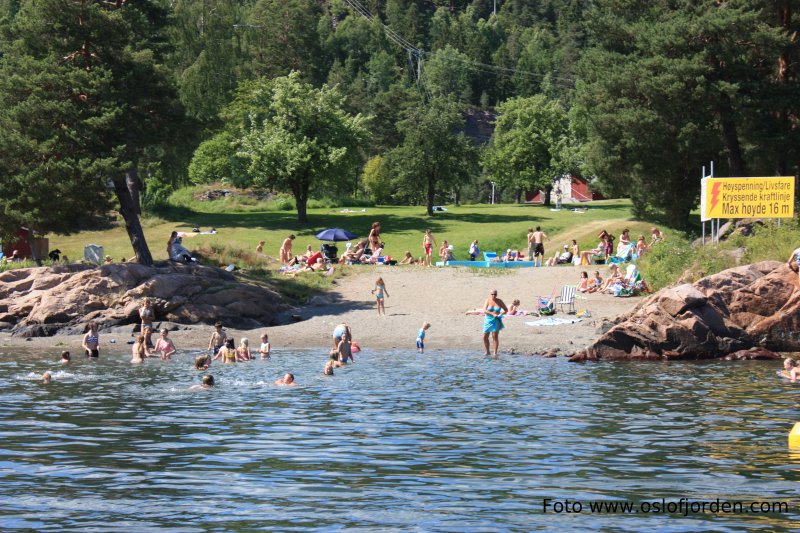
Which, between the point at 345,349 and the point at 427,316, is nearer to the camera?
the point at 345,349

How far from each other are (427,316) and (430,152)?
3549cm

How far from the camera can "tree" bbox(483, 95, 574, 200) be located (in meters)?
81.4

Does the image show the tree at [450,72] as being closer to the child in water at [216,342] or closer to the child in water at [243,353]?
the child in water at [216,342]

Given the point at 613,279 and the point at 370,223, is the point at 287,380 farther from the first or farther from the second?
the point at 370,223

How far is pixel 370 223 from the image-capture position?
2494 inches

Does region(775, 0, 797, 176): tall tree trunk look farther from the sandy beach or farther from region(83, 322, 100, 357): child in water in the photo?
region(83, 322, 100, 357): child in water

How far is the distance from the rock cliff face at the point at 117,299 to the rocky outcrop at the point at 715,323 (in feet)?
43.1

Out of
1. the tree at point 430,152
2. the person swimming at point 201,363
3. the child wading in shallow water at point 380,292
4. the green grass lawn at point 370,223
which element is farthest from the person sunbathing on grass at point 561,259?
the tree at point 430,152

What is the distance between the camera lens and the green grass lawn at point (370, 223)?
177 feet

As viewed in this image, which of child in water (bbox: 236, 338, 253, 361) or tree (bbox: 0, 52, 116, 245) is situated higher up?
tree (bbox: 0, 52, 116, 245)

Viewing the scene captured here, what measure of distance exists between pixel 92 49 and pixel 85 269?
844 centimetres

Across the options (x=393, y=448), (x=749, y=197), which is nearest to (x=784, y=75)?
(x=749, y=197)

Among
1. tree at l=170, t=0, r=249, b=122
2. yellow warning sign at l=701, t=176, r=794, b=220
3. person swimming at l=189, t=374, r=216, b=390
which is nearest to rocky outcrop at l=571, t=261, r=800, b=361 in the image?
yellow warning sign at l=701, t=176, r=794, b=220
